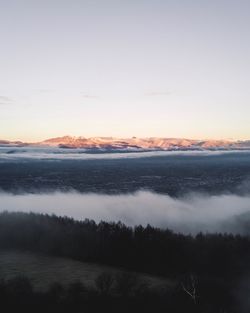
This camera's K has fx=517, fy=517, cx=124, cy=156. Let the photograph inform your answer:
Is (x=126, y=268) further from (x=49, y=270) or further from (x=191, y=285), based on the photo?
(x=191, y=285)

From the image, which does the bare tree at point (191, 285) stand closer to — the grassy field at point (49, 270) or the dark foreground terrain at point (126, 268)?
the dark foreground terrain at point (126, 268)

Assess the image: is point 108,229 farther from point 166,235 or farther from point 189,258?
point 189,258

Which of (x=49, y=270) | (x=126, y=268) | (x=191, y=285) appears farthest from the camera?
(x=126, y=268)

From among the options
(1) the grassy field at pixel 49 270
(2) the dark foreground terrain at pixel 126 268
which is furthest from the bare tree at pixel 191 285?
(1) the grassy field at pixel 49 270

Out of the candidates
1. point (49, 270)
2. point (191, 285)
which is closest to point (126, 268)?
point (49, 270)

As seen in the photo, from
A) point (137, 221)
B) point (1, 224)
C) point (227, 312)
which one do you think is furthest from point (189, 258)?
point (137, 221)

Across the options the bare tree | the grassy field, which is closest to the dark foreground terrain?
the bare tree

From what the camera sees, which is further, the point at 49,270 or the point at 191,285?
the point at 49,270
